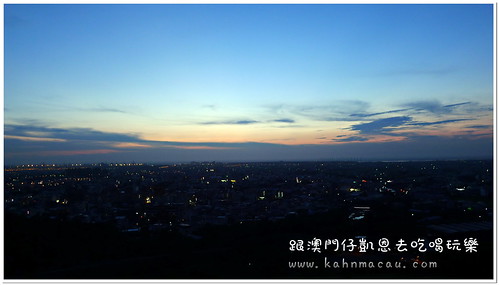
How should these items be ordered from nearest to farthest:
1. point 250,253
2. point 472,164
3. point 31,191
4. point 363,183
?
1. point 250,253
2. point 472,164
3. point 31,191
4. point 363,183

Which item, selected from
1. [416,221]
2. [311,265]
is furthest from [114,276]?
[416,221]

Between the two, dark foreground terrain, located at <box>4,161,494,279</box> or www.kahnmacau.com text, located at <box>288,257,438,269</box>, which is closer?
www.kahnmacau.com text, located at <box>288,257,438,269</box>

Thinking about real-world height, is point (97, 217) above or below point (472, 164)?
below

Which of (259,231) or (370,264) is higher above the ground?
(370,264)

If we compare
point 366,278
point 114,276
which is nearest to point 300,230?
point 366,278

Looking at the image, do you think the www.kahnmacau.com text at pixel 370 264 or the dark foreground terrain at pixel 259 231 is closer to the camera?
the www.kahnmacau.com text at pixel 370 264

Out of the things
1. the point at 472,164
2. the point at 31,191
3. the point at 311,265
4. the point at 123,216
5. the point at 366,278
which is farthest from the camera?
the point at 31,191

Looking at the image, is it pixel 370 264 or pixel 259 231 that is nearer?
pixel 370 264

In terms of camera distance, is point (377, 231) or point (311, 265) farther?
point (377, 231)

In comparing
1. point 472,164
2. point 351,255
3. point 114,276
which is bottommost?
point 114,276

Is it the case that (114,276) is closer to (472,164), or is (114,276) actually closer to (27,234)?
(27,234)
